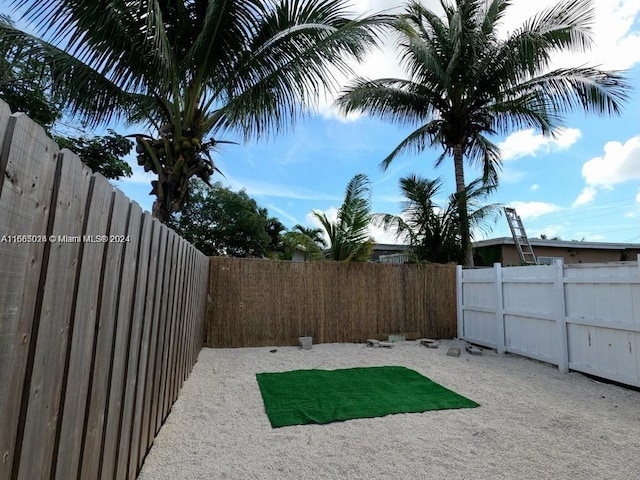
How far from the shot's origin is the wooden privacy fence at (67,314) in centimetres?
81

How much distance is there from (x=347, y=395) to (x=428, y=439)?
1.17 meters

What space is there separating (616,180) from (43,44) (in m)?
24.0

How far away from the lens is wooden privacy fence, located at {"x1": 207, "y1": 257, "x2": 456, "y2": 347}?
6258 millimetres

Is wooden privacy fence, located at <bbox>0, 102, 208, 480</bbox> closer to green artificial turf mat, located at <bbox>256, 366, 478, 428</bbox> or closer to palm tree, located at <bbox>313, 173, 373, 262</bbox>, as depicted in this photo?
green artificial turf mat, located at <bbox>256, 366, 478, 428</bbox>

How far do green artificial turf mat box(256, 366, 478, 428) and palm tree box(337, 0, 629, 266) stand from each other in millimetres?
5504

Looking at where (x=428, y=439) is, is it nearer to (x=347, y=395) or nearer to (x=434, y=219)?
(x=347, y=395)

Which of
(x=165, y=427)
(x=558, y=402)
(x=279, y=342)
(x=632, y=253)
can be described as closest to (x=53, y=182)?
(x=165, y=427)

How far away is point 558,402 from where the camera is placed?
3525 mm

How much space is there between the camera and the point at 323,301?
266 inches

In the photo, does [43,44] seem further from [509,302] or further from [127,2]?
[509,302]

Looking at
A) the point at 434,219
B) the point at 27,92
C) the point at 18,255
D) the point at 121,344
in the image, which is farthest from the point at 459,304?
the point at 27,92

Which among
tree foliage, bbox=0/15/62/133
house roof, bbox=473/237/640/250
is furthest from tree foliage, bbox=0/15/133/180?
house roof, bbox=473/237/640/250

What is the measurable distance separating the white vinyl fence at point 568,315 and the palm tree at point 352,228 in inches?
97.2

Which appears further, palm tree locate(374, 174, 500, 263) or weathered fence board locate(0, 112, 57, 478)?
palm tree locate(374, 174, 500, 263)
